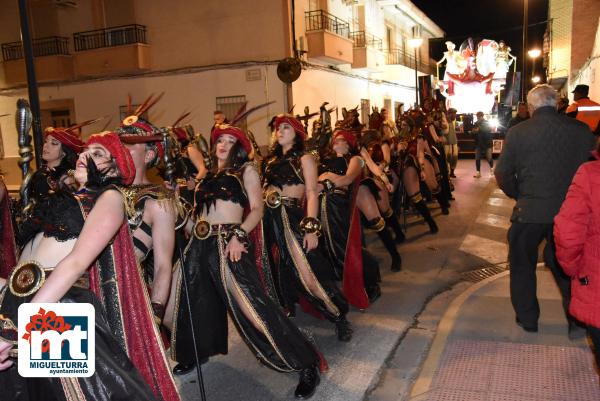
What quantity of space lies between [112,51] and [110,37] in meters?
0.91

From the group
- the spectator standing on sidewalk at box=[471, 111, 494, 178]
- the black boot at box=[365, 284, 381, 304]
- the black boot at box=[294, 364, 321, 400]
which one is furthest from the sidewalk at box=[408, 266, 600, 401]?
the spectator standing on sidewalk at box=[471, 111, 494, 178]

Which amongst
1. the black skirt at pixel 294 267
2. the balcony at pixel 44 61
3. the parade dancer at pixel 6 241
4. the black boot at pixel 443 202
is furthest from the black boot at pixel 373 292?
the balcony at pixel 44 61

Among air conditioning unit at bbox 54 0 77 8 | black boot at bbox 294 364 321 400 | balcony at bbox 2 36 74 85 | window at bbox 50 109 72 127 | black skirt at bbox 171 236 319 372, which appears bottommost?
black boot at bbox 294 364 321 400

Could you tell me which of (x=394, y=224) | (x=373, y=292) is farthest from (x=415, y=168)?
(x=373, y=292)

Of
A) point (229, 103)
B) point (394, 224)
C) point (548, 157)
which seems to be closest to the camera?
point (548, 157)

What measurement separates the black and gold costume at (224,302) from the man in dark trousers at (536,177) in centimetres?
202

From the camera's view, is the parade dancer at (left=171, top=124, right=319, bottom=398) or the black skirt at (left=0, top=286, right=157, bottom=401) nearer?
the black skirt at (left=0, top=286, right=157, bottom=401)

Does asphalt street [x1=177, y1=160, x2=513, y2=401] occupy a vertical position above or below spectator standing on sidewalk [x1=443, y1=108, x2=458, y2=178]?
below

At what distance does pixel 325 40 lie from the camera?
1728 centimetres

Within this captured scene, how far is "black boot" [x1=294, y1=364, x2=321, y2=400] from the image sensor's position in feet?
12.6

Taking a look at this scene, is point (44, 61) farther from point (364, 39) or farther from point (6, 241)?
point (6, 241)

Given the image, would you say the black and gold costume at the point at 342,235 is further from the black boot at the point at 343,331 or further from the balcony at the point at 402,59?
the balcony at the point at 402,59

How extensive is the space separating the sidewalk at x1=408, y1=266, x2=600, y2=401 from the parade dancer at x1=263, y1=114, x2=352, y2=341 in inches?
37.9

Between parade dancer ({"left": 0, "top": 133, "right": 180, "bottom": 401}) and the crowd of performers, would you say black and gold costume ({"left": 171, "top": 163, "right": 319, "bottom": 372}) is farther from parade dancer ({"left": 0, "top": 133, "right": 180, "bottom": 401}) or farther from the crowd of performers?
parade dancer ({"left": 0, "top": 133, "right": 180, "bottom": 401})
